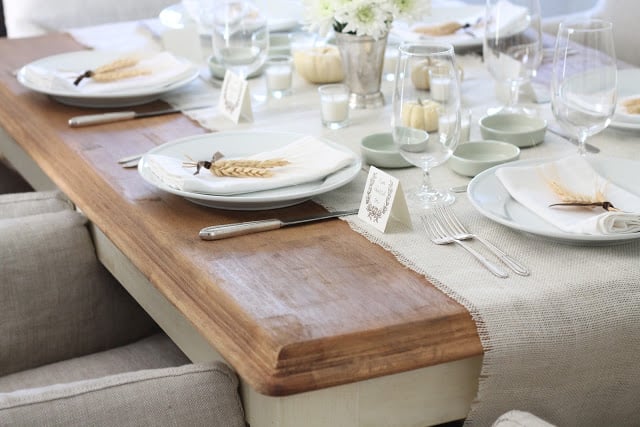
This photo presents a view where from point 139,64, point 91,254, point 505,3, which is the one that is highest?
point 505,3

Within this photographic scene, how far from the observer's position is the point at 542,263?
115 centimetres

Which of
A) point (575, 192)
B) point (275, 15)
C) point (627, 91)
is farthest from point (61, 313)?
point (275, 15)

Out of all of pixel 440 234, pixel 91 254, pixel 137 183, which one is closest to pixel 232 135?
pixel 137 183

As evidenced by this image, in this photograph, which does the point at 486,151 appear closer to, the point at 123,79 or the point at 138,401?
the point at 138,401

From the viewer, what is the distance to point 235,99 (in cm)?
178

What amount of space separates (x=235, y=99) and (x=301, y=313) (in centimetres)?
81

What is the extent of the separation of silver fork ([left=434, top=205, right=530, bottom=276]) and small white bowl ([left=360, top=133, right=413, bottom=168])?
175mm

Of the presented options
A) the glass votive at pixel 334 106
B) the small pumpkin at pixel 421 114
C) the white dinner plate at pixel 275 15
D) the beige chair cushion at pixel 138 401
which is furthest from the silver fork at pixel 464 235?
the white dinner plate at pixel 275 15

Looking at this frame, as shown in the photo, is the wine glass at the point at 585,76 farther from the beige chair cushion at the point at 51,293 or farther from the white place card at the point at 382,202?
the beige chair cushion at the point at 51,293

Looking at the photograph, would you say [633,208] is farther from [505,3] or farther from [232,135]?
[232,135]

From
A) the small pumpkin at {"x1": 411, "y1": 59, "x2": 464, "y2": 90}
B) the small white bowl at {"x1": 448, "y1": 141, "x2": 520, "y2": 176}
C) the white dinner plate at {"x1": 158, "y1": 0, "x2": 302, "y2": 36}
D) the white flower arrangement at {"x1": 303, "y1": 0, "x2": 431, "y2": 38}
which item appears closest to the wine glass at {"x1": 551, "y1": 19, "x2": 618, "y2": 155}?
the small white bowl at {"x1": 448, "y1": 141, "x2": 520, "y2": 176}

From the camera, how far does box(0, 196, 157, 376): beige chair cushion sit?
1.49m

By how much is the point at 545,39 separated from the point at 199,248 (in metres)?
1.26

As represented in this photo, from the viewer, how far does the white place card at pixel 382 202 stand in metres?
1.24
